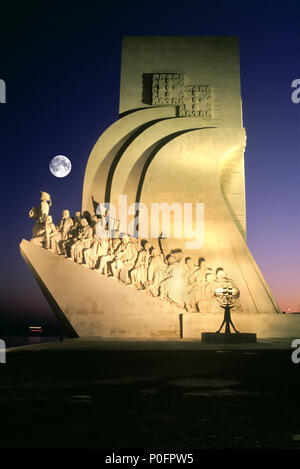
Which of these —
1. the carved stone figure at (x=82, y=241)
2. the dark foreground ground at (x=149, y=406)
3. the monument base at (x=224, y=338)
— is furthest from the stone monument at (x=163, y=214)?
the dark foreground ground at (x=149, y=406)

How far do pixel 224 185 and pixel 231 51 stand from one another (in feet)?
13.9

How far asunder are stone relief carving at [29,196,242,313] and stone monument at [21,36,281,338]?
0.03 metres

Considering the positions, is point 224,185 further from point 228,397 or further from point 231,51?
point 228,397

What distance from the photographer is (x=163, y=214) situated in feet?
39.9

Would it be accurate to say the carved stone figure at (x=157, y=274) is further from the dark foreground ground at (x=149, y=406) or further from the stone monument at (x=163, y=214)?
the dark foreground ground at (x=149, y=406)

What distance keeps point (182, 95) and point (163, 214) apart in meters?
3.73

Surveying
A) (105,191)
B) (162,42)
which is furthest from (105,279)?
(162,42)

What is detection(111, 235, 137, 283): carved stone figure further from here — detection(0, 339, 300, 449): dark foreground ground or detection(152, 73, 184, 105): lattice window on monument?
detection(0, 339, 300, 449): dark foreground ground

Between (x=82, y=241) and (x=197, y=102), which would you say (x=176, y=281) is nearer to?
(x=82, y=241)

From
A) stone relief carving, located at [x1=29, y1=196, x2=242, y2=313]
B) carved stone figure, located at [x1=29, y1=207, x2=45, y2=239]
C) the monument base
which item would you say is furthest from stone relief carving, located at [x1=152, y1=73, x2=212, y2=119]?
the monument base

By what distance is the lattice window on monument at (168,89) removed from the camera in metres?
12.9

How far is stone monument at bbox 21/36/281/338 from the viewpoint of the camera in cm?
938

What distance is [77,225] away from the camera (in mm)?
9844

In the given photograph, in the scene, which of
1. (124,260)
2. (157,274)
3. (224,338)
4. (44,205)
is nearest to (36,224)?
(44,205)
